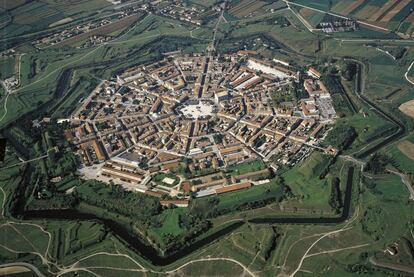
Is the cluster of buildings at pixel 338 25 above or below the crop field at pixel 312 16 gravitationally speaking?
below

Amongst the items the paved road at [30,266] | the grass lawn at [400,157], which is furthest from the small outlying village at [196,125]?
the paved road at [30,266]

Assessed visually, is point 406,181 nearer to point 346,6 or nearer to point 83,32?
point 346,6

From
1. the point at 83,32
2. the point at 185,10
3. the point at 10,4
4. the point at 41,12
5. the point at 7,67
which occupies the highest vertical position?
the point at 10,4

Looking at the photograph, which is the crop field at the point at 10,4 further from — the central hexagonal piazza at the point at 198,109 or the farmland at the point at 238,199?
the central hexagonal piazza at the point at 198,109

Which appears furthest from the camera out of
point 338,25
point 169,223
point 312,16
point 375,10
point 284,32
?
point 312,16

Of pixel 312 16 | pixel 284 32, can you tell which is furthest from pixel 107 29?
pixel 312 16

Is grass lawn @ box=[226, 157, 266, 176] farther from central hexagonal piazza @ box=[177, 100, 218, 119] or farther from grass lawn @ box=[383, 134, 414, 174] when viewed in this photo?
grass lawn @ box=[383, 134, 414, 174]

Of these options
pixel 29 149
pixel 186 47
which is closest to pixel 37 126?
pixel 29 149

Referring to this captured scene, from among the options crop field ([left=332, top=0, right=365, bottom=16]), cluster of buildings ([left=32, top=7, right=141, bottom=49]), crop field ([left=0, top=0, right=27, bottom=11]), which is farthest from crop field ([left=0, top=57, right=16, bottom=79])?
crop field ([left=332, top=0, right=365, bottom=16])

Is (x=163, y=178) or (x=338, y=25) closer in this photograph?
(x=163, y=178)
